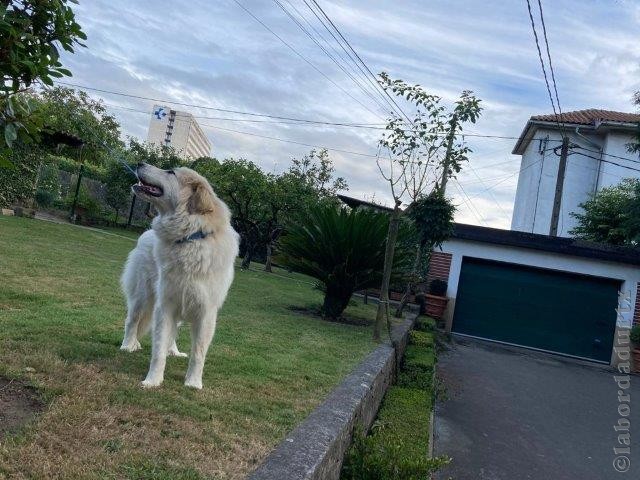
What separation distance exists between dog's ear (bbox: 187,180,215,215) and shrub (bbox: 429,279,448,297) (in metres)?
13.9

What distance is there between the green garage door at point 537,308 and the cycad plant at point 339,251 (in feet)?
26.3

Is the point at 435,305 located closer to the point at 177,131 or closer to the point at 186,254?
the point at 186,254

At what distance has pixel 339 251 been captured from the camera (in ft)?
32.4

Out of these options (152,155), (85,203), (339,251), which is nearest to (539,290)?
(339,251)

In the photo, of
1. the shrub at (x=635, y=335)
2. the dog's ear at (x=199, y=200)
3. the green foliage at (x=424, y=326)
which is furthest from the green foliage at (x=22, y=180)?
the shrub at (x=635, y=335)

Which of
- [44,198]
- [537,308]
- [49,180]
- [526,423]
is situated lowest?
[526,423]

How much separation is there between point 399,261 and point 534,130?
73.2ft

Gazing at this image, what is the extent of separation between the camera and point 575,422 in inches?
286

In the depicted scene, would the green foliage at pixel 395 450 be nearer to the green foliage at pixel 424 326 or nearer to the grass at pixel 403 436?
the grass at pixel 403 436

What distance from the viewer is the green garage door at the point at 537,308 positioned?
16.4 meters

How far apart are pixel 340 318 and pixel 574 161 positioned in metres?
22.0

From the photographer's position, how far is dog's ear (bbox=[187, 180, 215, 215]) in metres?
4.12

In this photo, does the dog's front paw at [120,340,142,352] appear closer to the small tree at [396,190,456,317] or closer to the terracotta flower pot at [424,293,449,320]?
the small tree at [396,190,456,317]

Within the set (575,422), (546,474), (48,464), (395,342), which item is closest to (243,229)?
(395,342)
